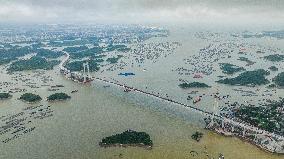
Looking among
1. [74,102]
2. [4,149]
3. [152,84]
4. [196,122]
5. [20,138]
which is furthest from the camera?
[152,84]

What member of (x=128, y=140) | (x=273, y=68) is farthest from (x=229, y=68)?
(x=128, y=140)

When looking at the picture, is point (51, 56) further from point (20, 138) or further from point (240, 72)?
point (20, 138)

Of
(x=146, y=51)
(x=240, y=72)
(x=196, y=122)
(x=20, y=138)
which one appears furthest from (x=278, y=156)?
(x=146, y=51)

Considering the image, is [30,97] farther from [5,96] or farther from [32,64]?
[32,64]

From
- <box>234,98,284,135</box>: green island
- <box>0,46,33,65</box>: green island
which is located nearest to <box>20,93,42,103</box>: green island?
<box>234,98,284,135</box>: green island

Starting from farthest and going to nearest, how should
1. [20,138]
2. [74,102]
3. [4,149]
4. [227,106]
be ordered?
1. [74,102]
2. [227,106]
3. [20,138]
4. [4,149]

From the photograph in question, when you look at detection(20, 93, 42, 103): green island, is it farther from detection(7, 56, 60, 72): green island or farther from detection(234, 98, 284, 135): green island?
detection(234, 98, 284, 135): green island

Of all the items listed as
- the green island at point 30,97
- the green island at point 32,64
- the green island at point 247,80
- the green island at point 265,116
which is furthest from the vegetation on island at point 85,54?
the green island at point 265,116
